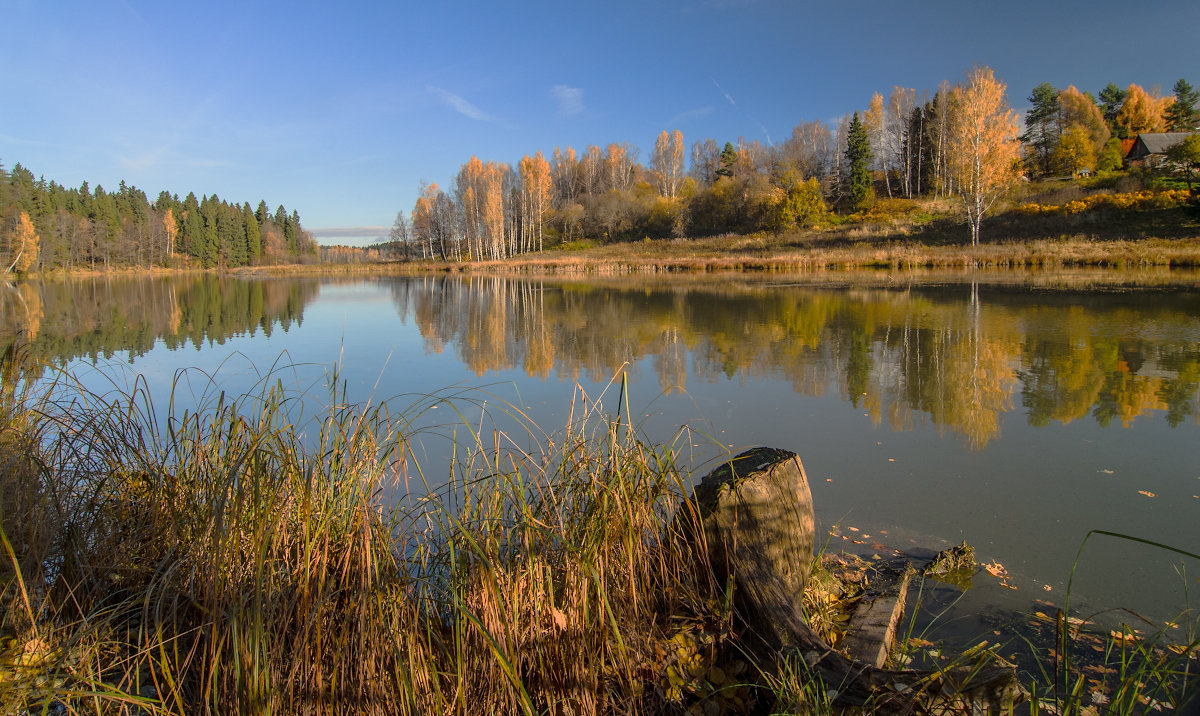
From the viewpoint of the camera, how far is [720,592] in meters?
2.05

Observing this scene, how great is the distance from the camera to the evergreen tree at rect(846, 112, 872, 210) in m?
42.8

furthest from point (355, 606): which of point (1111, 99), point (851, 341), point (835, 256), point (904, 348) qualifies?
point (1111, 99)

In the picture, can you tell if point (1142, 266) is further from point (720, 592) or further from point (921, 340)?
point (720, 592)

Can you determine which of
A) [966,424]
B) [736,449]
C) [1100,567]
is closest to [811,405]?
[966,424]

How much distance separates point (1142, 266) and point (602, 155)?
56118 millimetres

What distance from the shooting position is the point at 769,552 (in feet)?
6.62

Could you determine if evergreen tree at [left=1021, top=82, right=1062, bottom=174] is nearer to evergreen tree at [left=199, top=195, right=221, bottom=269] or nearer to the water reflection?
the water reflection

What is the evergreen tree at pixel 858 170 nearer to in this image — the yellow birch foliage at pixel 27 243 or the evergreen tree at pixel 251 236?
the yellow birch foliage at pixel 27 243

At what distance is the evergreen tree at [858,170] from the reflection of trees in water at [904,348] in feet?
100.0

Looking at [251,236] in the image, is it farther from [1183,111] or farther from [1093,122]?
[1183,111]

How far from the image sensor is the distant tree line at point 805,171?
28547mm

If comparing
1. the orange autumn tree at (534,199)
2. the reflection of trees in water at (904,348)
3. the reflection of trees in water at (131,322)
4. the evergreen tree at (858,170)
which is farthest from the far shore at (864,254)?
the reflection of trees in water at (131,322)

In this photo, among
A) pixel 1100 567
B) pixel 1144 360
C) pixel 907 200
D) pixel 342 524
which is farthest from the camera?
pixel 907 200

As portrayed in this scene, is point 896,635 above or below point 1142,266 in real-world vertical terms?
below
